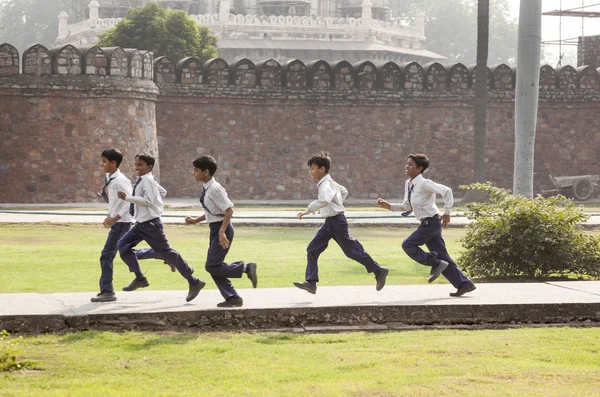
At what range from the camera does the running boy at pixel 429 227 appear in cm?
780

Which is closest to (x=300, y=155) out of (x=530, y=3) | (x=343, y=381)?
(x=530, y=3)

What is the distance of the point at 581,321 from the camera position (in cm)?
728

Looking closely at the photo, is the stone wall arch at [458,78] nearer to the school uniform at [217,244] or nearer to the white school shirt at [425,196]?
the white school shirt at [425,196]

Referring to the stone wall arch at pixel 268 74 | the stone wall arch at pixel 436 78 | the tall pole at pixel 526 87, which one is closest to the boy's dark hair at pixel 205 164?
the tall pole at pixel 526 87

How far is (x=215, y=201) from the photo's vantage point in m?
7.06

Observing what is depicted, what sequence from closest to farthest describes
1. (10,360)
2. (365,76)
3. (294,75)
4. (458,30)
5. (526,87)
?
(10,360) < (526,87) < (294,75) < (365,76) < (458,30)

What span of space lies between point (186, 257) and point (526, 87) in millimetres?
4681

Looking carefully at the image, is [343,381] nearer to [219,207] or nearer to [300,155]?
[219,207]

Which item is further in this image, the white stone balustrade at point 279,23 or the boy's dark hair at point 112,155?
the white stone balustrade at point 279,23

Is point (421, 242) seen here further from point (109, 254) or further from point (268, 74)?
point (268, 74)

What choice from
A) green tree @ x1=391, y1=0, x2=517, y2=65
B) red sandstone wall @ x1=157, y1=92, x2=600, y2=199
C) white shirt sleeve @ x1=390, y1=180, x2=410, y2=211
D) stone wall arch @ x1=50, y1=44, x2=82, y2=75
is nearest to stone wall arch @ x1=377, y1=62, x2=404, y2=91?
red sandstone wall @ x1=157, y1=92, x2=600, y2=199

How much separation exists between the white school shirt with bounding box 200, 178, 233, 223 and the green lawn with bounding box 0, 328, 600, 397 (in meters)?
0.84

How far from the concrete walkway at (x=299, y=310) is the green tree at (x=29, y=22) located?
6524 cm

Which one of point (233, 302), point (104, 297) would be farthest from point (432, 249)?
point (104, 297)
